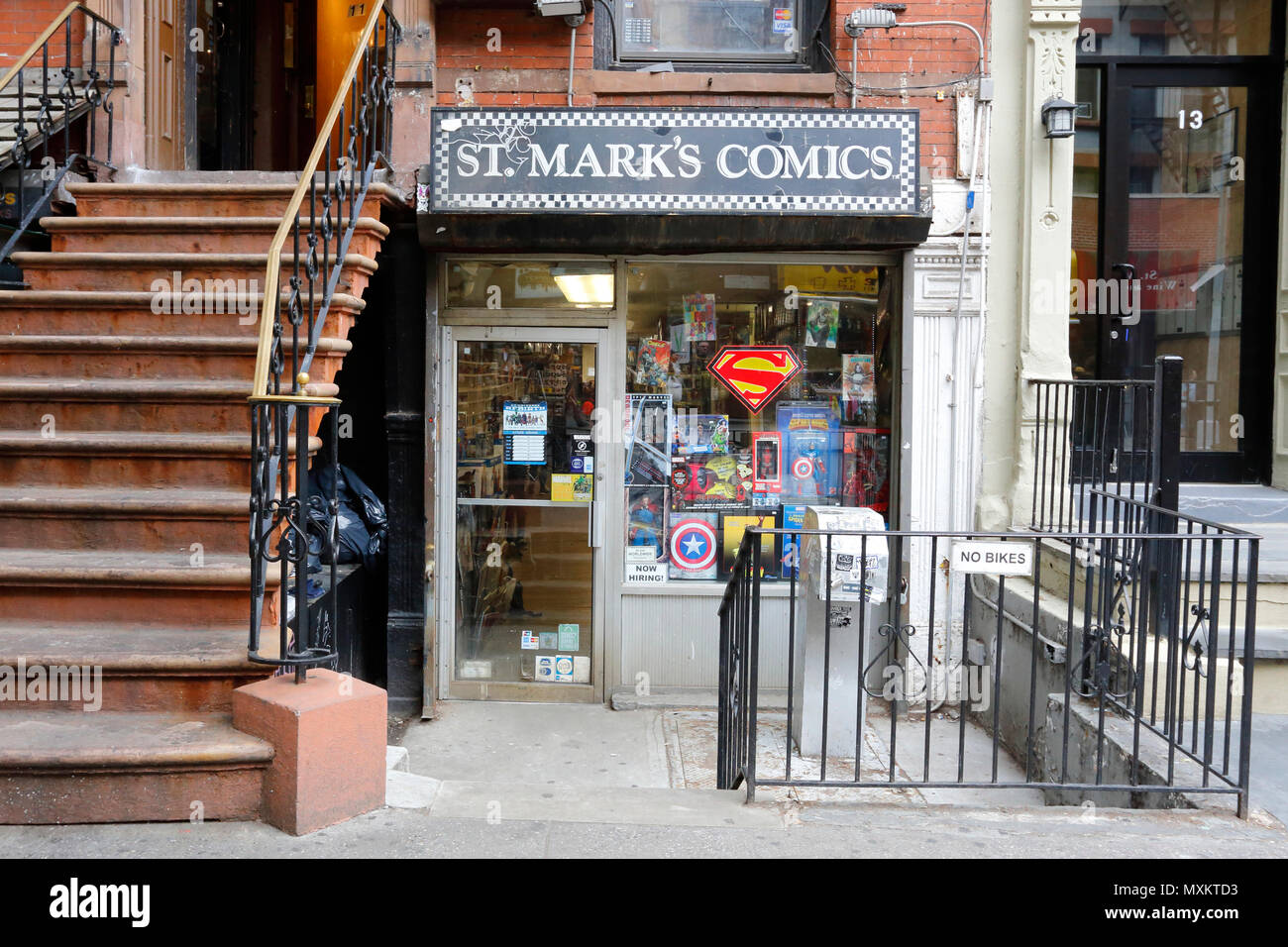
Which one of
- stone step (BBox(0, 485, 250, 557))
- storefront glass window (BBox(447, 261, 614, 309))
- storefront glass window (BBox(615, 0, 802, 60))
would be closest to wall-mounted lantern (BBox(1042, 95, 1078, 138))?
storefront glass window (BBox(615, 0, 802, 60))

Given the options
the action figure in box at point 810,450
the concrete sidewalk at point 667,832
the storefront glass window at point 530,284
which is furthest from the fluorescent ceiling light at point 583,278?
the concrete sidewalk at point 667,832

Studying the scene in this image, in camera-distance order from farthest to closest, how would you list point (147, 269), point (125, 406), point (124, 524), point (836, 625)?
point (836, 625)
point (147, 269)
point (125, 406)
point (124, 524)

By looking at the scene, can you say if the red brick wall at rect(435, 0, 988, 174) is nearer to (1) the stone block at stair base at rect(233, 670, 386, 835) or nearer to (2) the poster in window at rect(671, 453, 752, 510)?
(2) the poster in window at rect(671, 453, 752, 510)

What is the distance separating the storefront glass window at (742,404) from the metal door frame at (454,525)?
0.21 m

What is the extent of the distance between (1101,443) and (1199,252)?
2273mm

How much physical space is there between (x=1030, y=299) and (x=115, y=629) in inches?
227

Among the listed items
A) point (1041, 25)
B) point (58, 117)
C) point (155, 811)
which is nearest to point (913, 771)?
point (155, 811)

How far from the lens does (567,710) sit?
6984 millimetres

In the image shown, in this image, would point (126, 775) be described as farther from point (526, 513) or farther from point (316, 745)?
point (526, 513)

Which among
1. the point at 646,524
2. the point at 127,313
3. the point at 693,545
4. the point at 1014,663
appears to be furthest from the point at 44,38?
the point at 1014,663

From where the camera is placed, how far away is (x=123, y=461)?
4.81 meters

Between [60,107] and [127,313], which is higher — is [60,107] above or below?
above
